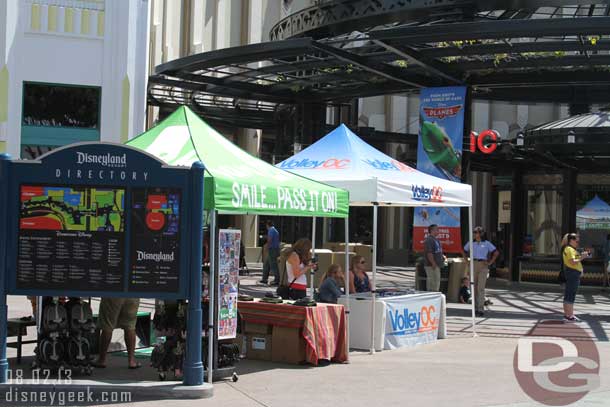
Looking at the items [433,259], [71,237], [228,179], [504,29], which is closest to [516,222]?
[433,259]

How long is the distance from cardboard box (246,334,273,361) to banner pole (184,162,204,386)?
2563mm

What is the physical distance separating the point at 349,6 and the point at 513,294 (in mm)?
9622

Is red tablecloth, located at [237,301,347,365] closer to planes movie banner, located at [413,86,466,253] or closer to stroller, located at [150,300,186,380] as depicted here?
stroller, located at [150,300,186,380]

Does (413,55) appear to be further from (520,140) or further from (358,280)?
(358,280)

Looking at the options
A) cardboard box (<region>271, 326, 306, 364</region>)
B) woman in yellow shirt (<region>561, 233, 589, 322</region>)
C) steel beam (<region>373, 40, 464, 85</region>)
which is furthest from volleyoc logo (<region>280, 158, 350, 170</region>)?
woman in yellow shirt (<region>561, 233, 589, 322</region>)

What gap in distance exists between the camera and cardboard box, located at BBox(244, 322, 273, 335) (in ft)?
39.4

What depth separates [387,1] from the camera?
18031mm

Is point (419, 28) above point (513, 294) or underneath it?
above

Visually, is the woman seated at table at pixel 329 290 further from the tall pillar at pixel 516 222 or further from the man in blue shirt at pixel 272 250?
the tall pillar at pixel 516 222

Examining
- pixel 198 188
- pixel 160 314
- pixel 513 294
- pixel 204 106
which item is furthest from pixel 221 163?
pixel 204 106

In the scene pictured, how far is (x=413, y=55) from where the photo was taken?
19.4m

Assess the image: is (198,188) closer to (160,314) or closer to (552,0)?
(160,314)

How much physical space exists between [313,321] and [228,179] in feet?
8.64

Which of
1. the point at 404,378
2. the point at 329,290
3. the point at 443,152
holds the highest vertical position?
the point at 443,152
